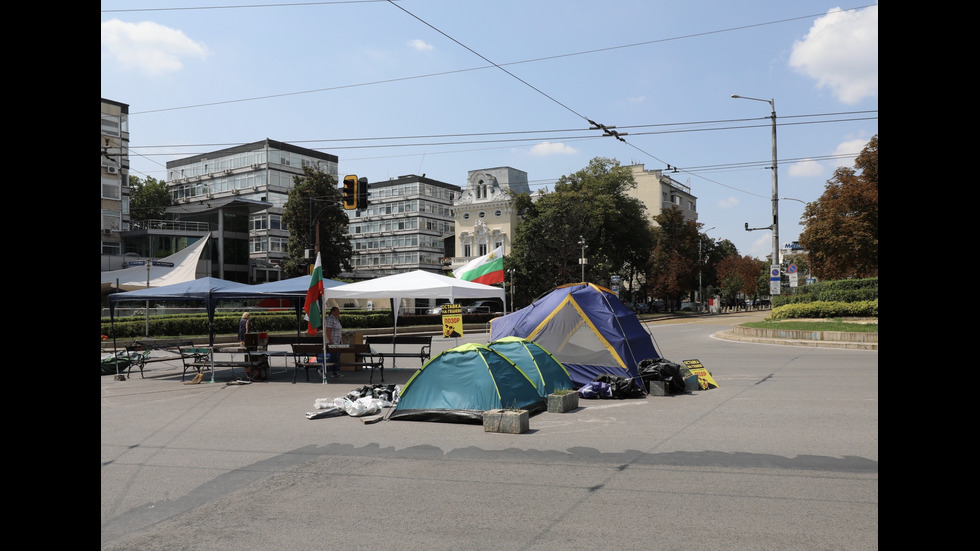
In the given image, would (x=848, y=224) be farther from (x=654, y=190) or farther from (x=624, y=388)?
(x=654, y=190)

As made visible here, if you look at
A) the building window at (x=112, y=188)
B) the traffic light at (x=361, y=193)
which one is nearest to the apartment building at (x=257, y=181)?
the building window at (x=112, y=188)

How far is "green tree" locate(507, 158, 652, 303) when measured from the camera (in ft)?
195

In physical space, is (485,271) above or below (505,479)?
above

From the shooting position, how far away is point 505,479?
6820 millimetres

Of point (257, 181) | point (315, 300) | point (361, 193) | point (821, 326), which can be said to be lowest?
point (821, 326)

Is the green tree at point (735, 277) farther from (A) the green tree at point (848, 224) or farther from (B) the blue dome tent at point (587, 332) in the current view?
(B) the blue dome tent at point (587, 332)

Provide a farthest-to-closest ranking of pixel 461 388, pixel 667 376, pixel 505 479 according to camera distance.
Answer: pixel 667 376
pixel 461 388
pixel 505 479

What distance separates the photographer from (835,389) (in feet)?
43.0

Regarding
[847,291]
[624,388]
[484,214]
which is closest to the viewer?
[624,388]

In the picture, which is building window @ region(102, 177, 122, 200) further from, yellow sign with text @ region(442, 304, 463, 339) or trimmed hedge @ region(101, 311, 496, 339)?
yellow sign with text @ region(442, 304, 463, 339)

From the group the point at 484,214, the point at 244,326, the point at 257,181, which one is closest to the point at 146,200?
the point at 257,181

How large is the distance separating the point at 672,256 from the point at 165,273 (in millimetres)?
48696
